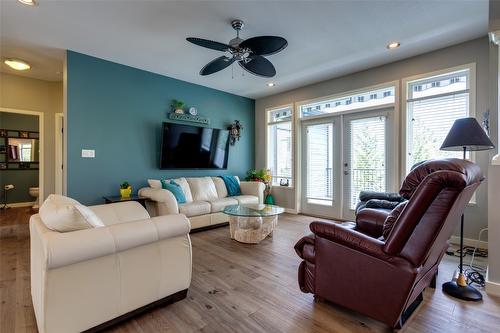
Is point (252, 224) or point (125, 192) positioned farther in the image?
point (125, 192)

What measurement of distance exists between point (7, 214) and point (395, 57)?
8.14m

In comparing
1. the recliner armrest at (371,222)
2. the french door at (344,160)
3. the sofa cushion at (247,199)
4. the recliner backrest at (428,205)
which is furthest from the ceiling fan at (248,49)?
the sofa cushion at (247,199)

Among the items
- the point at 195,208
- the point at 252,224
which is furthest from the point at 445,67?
the point at 195,208

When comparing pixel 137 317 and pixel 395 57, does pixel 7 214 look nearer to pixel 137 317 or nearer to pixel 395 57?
pixel 137 317

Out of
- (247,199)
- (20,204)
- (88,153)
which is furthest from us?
(20,204)

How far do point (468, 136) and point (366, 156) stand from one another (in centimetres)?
209

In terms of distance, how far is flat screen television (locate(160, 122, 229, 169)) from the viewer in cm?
466

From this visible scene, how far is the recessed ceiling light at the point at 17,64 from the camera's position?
13.0 feet

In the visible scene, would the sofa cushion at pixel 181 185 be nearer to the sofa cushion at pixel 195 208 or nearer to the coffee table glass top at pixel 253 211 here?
the sofa cushion at pixel 195 208

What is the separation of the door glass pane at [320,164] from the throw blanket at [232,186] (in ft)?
5.07

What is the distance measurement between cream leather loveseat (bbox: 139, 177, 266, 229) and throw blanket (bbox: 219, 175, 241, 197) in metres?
0.07

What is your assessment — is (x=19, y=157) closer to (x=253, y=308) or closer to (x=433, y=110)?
(x=253, y=308)

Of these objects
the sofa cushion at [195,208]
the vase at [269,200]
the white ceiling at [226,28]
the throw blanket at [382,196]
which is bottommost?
the vase at [269,200]

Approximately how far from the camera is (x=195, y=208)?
13.3ft
